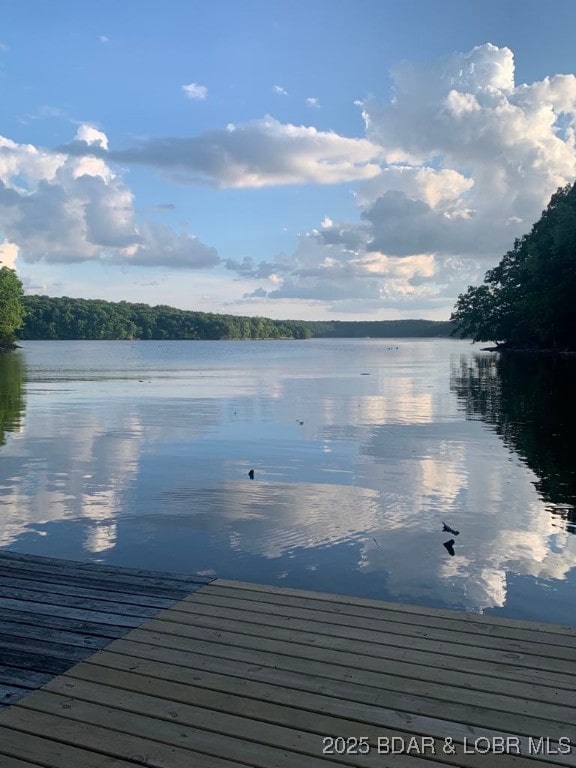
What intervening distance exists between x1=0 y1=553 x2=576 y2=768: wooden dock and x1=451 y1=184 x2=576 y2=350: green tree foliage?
2386 inches

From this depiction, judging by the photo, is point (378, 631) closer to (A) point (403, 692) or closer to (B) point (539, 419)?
(A) point (403, 692)

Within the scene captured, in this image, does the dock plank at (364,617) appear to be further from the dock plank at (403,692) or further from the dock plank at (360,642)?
the dock plank at (403,692)

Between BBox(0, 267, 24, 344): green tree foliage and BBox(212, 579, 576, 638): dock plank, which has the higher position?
BBox(0, 267, 24, 344): green tree foliage

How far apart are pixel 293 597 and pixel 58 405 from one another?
Answer: 25656mm

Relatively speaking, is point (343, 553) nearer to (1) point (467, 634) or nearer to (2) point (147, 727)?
(1) point (467, 634)

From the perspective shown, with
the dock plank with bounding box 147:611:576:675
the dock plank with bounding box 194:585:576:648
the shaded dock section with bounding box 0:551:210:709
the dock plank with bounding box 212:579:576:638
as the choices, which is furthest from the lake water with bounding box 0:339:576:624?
the dock plank with bounding box 147:611:576:675

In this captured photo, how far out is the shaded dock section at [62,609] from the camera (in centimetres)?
499

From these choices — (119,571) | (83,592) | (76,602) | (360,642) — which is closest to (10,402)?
(119,571)

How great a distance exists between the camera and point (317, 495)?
45.0ft

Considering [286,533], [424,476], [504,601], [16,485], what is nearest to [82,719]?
[504,601]

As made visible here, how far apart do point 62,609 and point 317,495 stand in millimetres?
8045

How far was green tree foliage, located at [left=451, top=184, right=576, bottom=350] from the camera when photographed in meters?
65.7

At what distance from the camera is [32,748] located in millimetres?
3936

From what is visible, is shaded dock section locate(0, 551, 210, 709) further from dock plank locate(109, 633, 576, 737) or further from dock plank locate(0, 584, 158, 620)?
dock plank locate(109, 633, 576, 737)
